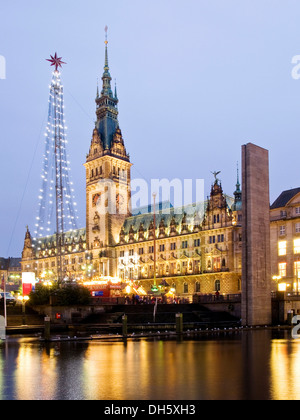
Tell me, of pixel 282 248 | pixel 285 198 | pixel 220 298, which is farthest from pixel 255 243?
pixel 285 198

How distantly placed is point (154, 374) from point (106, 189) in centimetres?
11362

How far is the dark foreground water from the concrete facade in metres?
26.8

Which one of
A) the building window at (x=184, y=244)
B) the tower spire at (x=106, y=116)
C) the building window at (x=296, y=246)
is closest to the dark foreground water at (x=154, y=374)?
the building window at (x=296, y=246)

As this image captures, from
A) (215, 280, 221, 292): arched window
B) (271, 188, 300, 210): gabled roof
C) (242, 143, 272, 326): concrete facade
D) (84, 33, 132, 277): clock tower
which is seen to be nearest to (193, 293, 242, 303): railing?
(242, 143, 272, 326): concrete facade

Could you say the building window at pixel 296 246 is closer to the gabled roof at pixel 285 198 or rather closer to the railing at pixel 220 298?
the gabled roof at pixel 285 198

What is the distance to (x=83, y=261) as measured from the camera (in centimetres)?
14138

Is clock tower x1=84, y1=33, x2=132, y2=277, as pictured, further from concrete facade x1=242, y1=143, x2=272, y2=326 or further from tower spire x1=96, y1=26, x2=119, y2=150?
concrete facade x1=242, y1=143, x2=272, y2=326

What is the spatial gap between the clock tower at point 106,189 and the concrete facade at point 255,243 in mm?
70730

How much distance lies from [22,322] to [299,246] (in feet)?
152

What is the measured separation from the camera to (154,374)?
21.9 meters

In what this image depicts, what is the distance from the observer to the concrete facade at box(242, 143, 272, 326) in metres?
60.4

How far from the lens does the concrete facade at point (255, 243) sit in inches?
2379
